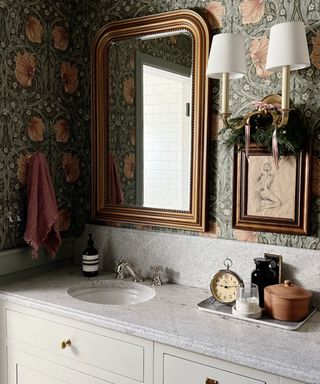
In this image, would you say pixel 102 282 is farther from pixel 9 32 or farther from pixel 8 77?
pixel 9 32

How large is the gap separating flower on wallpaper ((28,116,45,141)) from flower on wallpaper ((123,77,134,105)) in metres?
0.44

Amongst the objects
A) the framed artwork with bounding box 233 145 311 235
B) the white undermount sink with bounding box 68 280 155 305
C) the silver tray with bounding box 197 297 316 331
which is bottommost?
the white undermount sink with bounding box 68 280 155 305

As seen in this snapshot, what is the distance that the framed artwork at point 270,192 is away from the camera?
1.78 meters

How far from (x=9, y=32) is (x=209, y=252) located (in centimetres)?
134

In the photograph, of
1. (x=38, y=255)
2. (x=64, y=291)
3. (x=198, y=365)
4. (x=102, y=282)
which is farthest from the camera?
(x=38, y=255)

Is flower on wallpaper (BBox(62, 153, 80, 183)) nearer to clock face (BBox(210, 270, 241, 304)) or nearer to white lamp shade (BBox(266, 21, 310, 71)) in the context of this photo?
clock face (BBox(210, 270, 241, 304))

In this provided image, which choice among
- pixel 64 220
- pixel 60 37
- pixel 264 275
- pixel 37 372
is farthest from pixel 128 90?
pixel 37 372

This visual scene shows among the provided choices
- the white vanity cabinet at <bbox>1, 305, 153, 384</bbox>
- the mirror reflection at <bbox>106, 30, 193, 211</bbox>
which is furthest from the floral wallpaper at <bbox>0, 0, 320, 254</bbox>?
the white vanity cabinet at <bbox>1, 305, 153, 384</bbox>

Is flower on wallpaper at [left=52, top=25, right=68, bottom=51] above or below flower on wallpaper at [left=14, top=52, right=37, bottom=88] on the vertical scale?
above

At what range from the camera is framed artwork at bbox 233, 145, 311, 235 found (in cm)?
178

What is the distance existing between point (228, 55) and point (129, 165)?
75 centimetres

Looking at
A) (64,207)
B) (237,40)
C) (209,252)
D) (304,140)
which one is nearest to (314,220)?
(304,140)

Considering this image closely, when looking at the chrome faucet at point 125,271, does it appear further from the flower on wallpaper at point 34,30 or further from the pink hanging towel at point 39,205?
the flower on wallpaper at point 34,30

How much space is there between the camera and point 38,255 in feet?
7.52
